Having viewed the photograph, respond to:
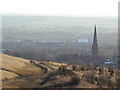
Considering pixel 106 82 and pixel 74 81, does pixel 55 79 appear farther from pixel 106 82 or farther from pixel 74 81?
pixel 106 82

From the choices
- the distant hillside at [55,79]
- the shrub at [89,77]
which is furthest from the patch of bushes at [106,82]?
the shrub at [89,77]

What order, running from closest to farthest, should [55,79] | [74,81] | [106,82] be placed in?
[74,81] → [55,79] → [106,82]

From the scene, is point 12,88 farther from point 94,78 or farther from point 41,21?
point 41,21

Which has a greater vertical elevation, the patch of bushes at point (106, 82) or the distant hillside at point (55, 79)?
the distant hillside at point (55, 79)

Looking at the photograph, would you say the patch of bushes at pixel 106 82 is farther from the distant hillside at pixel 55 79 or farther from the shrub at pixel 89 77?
the shrub at pixel 89 77

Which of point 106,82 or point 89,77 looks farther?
point 89,77

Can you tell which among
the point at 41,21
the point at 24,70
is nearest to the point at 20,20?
the point at 41,21

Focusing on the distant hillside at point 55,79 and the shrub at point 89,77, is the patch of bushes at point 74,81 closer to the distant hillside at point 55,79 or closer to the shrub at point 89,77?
the distant hillside at point 55,79

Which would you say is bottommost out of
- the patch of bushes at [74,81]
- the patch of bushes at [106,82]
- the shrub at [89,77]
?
the patch of bushes at [106,82]

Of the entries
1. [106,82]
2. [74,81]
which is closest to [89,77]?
[106,82]

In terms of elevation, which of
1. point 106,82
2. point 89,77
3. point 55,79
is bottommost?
point 106,82

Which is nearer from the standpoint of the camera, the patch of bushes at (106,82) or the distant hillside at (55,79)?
the distant hillside at (55,79)

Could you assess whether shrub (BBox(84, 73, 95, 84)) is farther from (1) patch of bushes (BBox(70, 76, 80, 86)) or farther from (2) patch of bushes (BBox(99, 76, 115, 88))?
(1) patch of bushes (BBox(70, 76, 80, 86))
